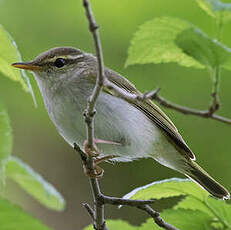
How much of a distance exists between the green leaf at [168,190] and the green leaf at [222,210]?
1.7 inches

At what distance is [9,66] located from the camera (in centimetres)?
178

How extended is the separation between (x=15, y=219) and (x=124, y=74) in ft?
11.6

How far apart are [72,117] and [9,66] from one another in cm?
82

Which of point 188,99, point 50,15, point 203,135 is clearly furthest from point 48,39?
point 203,135

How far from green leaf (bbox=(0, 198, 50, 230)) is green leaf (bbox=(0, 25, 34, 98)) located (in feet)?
2.31

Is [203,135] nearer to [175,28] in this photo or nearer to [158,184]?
[158,184]

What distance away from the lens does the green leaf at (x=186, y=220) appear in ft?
6.29

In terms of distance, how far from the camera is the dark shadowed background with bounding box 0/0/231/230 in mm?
4340

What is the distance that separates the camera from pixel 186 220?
193cm

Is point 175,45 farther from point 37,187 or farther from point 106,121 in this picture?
point 37,187

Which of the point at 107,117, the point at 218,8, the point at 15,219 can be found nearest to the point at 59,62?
the point at 107,117

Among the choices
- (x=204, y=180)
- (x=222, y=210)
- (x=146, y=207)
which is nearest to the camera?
(x=146, y=207)

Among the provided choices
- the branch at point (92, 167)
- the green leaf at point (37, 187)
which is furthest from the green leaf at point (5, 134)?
the green leaf at point (37, 187)

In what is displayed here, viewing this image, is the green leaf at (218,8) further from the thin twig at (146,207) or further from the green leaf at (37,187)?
the green leaf at (37,187)
